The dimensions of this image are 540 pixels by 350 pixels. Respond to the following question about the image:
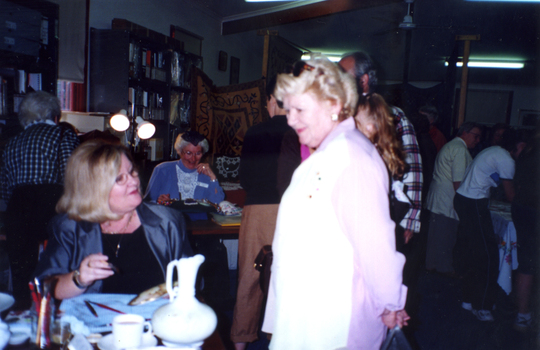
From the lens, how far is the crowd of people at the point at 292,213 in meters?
1.12

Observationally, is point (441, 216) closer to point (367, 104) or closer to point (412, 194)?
point (412, 194)

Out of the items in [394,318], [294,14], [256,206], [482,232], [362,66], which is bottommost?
[482,232]

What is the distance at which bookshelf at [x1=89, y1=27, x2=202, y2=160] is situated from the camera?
13.3ft

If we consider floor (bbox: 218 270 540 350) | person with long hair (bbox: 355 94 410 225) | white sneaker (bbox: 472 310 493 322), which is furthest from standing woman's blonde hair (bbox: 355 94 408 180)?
white sneaker (bbox: 472 310 493 322)

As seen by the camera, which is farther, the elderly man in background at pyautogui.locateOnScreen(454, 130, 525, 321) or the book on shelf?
the elderly man in background at pyautogui.locateOnScreen(454, 130, 525, 321)

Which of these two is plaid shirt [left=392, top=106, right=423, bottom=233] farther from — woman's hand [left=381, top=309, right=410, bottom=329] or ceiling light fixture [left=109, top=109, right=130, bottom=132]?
ceiling light fixture [left=109, top=109, right=130, bottom=132]

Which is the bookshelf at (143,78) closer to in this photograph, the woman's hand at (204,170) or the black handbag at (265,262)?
the woman's hand at (204,170)

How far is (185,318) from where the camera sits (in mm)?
943

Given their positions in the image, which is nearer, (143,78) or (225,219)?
(225,219)

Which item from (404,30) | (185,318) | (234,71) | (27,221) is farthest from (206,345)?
(404,30)

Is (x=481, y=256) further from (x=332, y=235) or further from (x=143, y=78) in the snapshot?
(x=143, y=78)

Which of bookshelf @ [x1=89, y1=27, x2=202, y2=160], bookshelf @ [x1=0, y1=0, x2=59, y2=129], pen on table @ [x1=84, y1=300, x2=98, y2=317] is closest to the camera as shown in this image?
pen on table @ [x1=84, y1=300, x2=98, y2=317]

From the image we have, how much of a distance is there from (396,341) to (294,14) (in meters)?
5.39

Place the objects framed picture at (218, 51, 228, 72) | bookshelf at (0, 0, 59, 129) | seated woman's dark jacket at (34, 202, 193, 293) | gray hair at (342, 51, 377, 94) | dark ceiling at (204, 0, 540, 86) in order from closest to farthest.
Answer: seated woman's dark jacket at (34, 202, 193, 293) < gray hair at (342, 51, 377, 94) < bookshelf at (0, 0, 59, 129) < dark ceiling at (204, 0, 540, 86) < framed picture at (218, 51, 228, 72)
